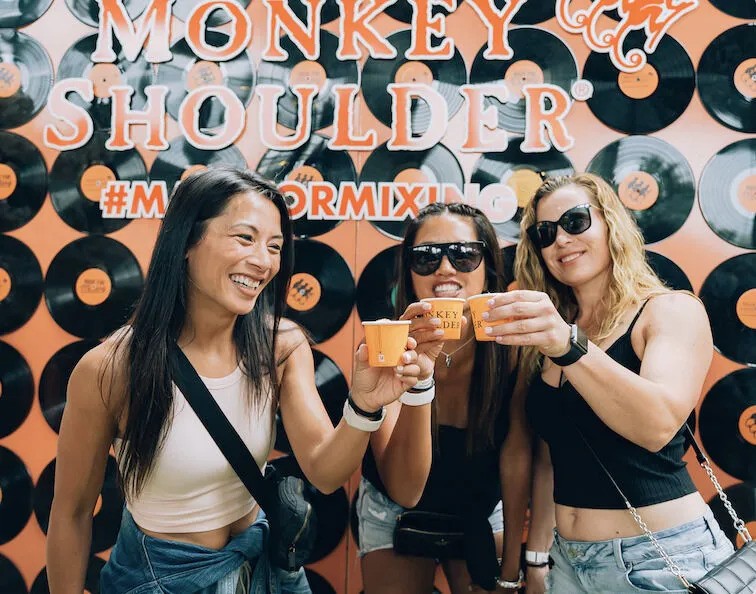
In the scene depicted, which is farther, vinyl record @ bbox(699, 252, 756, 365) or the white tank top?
vinyl record @ bbox(699, 252, 756, 365)

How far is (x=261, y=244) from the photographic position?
2191 mm

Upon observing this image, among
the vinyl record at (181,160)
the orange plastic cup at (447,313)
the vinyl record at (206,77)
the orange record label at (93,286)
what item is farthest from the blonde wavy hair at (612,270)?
the orange record label at (93,286)

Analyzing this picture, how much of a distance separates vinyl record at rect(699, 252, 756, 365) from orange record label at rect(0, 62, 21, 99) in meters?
4.12

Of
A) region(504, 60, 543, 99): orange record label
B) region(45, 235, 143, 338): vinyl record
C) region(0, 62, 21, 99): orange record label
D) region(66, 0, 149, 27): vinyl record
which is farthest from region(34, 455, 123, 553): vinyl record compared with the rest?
region(504, 60, 543, 99): orange record label

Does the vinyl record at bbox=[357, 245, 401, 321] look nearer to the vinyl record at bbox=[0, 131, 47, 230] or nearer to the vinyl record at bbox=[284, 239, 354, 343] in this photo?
the vinyl record at bbox=[284, 239, 354, 343]

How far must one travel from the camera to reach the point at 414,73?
3.22 m

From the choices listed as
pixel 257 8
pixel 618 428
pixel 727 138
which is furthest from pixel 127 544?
pixel 727 138

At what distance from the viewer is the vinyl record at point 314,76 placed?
3242mm

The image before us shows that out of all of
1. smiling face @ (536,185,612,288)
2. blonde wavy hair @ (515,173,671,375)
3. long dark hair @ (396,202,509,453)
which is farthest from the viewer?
long dark hair @ (396,202,509,453)

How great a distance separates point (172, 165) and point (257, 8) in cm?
103

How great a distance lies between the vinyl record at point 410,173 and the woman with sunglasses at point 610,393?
0.75 metres

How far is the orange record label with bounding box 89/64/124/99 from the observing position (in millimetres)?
3320

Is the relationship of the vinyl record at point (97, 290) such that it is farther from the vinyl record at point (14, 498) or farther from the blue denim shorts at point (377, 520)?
the blue denim shorts at point (377, 520)

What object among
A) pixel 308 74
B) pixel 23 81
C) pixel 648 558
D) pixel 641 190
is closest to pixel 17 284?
pixel 23 81
